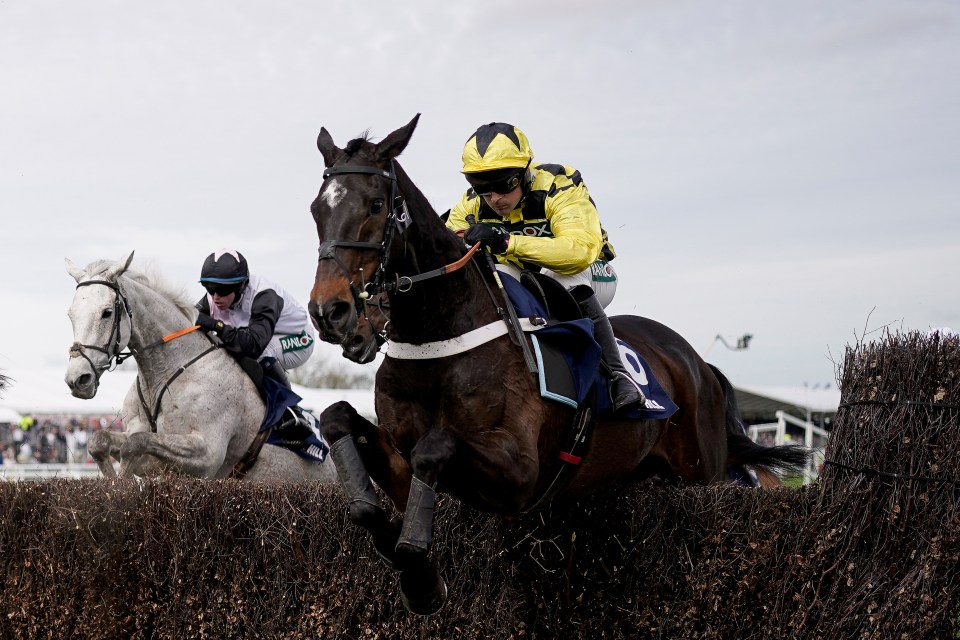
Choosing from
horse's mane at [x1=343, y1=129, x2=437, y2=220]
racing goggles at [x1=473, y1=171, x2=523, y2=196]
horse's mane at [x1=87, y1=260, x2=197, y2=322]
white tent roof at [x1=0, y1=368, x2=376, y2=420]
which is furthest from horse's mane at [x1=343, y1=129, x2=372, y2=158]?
white tent roof at [x1=0, y1=368, x2=376, y2=420]

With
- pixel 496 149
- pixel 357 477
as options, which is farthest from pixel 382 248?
pixel 496 149

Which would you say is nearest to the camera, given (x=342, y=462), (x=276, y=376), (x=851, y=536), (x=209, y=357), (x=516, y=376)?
(x=342, y=462)

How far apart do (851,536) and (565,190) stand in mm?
2120

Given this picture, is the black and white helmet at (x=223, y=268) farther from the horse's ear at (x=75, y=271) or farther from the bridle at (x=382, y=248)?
the bridle at (x=382, y=248)

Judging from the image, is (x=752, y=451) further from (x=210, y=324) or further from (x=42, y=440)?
(x=42, y=440)

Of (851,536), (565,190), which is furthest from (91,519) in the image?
(851,536)

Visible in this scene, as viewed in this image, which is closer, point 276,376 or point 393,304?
point 393,304

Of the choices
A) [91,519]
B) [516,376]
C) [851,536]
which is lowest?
[91,519]

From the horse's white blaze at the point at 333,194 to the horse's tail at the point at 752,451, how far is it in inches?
139

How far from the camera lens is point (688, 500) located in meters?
5.05

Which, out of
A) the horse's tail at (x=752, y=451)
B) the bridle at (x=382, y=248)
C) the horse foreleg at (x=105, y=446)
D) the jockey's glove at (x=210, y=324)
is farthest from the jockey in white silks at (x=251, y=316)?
the bridle at (x=382, y=248)

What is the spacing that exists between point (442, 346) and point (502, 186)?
3.29 ft

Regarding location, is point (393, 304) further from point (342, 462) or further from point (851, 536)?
point (851, 536)

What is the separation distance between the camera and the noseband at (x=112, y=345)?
23.2 ft
